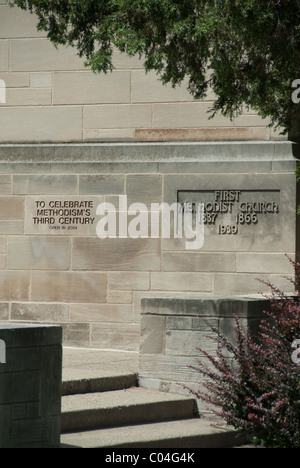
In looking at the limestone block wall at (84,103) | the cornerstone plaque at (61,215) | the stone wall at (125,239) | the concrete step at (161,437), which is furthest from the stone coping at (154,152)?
the concrete step at (161,437)

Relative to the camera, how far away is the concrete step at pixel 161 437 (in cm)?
680

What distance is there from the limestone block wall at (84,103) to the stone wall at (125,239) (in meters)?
0.23

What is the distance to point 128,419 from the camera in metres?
7.63

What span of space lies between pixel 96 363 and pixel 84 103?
3.75m

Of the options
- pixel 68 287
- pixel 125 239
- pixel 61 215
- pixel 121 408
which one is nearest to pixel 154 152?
pixel 125 239

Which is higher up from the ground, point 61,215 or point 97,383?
point 61,215

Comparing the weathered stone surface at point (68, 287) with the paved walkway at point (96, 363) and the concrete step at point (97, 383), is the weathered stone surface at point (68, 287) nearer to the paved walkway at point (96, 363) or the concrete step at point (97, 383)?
the paved walkway at point (96, 363)

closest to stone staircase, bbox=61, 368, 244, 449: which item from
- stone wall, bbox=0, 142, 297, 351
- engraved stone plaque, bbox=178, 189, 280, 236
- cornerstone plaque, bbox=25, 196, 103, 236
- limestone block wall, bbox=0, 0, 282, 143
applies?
stone wall, bbox=0, 142, 297, 351

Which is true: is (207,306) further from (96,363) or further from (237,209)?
(237,209)

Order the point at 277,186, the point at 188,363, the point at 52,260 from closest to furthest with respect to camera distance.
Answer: the point at 188,363 → the point at 277,186 → the point at 52,260
